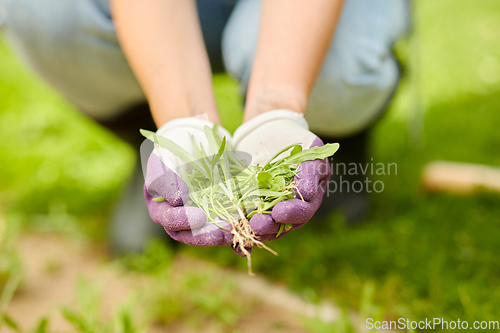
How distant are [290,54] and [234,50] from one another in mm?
338

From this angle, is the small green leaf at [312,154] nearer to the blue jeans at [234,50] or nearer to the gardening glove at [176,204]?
the gardening glove at [176,204]

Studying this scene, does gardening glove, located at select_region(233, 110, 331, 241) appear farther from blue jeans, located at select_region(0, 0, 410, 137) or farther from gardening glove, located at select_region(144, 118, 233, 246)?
blue jeans, located at select_region(0, 0, 410, 137)

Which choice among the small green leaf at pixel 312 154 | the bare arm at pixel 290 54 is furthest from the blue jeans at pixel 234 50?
the small green leaf at pixel 312 154

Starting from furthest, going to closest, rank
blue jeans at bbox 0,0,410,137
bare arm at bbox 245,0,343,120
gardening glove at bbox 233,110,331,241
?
blue jeans at bbox 0,0,410,137 → bare arm at bbox 245,0,343,120 → gardening glove at bbox 233,110,331,241

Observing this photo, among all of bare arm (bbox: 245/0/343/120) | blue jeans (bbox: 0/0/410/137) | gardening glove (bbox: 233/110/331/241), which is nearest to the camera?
gardening glove (bbox: 233/110/331/241)

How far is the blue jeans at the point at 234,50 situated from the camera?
118 centimetres

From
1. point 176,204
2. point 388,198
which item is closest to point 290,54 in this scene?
point 176,204

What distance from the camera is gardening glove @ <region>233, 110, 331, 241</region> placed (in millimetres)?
695

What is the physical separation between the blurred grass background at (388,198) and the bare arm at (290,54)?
59cm

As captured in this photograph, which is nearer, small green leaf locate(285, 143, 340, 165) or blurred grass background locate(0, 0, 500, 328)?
small green leaf locate(285, 143, 340, 165)

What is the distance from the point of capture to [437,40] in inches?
126

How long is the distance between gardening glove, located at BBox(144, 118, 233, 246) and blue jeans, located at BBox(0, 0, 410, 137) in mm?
480

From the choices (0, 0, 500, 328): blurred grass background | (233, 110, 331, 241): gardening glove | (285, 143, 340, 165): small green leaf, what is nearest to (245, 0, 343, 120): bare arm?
(233, 110, 331, 241): gardening glove

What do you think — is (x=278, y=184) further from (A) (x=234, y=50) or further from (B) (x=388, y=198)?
(B) (x=388, y=198)
